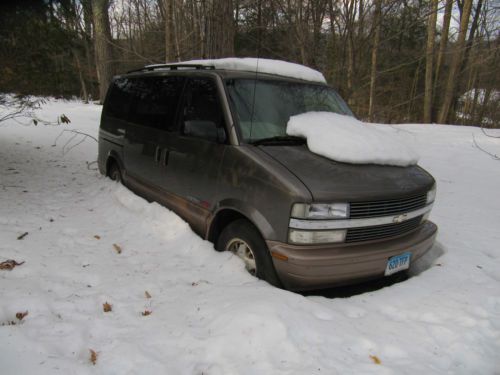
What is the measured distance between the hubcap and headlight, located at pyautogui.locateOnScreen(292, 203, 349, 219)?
67 cm

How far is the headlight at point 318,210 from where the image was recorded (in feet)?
8.83

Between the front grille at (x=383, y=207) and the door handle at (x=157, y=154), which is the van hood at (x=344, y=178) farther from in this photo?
the door handle at (x=157, y=154)

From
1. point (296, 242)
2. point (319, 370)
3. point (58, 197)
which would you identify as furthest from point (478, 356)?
point (58, 197)

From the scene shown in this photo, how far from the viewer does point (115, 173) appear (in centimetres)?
586

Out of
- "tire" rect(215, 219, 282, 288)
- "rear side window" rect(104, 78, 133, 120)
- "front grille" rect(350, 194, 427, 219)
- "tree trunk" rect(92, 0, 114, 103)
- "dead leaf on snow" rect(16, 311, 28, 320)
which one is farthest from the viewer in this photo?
"tree trunk" rect(92, 0, 114, 103)

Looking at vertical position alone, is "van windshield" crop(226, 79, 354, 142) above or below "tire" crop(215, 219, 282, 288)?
above

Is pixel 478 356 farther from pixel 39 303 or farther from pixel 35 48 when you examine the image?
pixel 35 48

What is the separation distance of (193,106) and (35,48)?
2705 mm

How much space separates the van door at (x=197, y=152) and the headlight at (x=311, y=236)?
1028mm

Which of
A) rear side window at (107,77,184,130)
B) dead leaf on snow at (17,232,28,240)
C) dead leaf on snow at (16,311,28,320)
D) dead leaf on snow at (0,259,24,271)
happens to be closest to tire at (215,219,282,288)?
rear side window at (107,77,184,130)

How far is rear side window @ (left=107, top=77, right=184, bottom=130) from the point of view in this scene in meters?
4.20

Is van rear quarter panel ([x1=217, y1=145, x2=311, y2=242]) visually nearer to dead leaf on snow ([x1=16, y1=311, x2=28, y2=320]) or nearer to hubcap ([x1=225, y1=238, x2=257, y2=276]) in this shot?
hubcap ([x1=225, y1=238, x2=257, y2=276])

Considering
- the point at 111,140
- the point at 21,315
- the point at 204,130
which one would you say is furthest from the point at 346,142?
the point at 111,140

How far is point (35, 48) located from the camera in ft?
15.9
